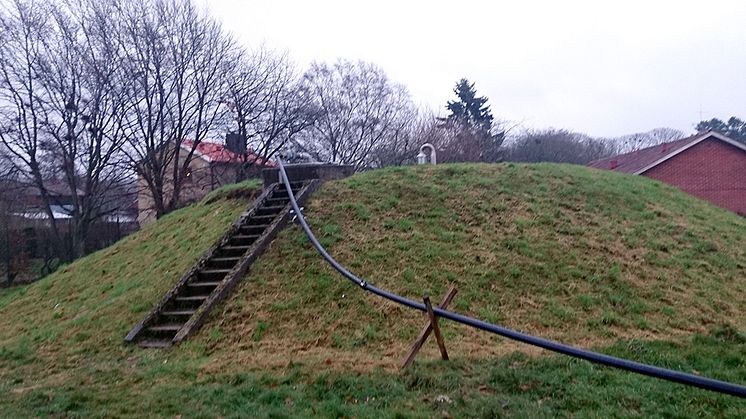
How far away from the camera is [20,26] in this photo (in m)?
24.7

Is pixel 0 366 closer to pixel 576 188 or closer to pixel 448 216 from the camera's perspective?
pixel 448 216

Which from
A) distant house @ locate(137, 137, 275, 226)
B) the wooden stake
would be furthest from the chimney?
the wooden stake

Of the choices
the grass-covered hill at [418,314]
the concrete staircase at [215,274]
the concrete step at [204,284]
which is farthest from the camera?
the concrete step at [204,284]

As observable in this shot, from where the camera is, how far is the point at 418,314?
8.07 meters

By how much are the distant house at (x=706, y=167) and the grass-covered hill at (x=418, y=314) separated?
607 inches

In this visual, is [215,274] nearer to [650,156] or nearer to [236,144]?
[236,144]

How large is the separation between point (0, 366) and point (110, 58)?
65.4 feet

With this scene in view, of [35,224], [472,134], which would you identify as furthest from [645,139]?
[35,224]

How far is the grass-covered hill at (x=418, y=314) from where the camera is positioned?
18.8ft

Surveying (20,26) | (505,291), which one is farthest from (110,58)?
(505,291)

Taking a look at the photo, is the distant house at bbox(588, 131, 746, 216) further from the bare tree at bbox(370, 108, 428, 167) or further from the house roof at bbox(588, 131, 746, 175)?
the bare tree at bbox(370, 108, 428, 167)

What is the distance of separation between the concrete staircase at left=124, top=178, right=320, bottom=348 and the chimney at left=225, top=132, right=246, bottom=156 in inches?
783

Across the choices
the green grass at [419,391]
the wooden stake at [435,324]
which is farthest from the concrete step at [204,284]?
the wooden stake at [435,324]

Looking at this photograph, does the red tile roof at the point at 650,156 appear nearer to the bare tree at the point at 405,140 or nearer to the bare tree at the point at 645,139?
the bare tree at the point at 405,140
